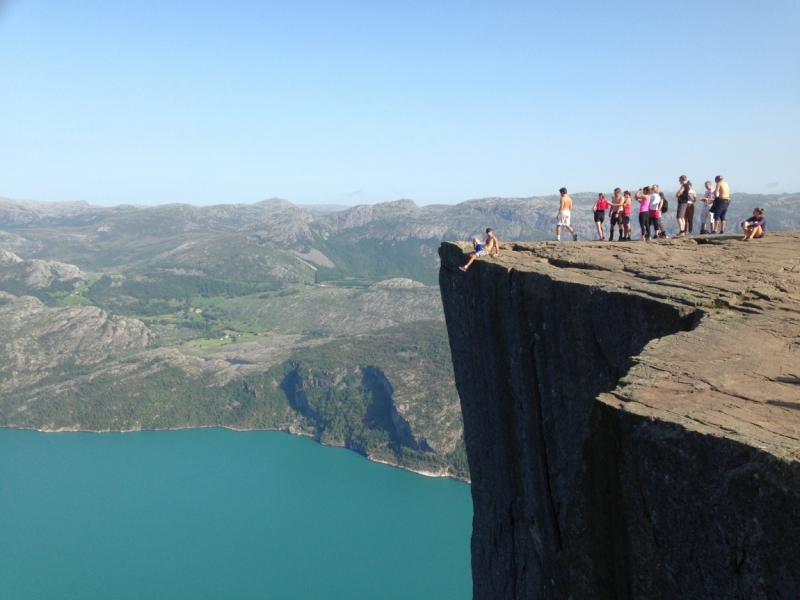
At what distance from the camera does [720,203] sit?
16719mm

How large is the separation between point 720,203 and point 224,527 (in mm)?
81963

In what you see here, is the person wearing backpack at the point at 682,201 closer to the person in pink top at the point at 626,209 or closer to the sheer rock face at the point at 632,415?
the person in pink top at the point at 626,209

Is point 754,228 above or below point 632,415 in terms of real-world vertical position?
above

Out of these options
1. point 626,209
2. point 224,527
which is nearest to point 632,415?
point 626,209

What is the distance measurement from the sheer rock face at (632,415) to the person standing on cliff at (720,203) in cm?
282

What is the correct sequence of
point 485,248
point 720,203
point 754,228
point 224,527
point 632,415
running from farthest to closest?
point 224,527 < point 720,203 < point 754,228 < point 485,248 < point 632,415

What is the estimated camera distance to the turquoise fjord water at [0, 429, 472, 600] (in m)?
70.6

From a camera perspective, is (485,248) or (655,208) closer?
(485,248)

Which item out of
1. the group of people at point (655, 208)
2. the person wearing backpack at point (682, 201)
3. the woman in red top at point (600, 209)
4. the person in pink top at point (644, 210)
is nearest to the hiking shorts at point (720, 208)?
the group of people at point (655, 208)

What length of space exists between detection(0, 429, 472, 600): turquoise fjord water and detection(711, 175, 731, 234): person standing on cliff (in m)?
58.3

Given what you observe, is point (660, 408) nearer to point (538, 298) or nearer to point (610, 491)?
point (610, 491)

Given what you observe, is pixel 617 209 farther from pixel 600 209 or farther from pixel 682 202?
pixel 682 202

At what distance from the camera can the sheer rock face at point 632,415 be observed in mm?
4504

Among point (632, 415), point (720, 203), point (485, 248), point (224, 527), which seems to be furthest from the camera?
point (224, 527)
